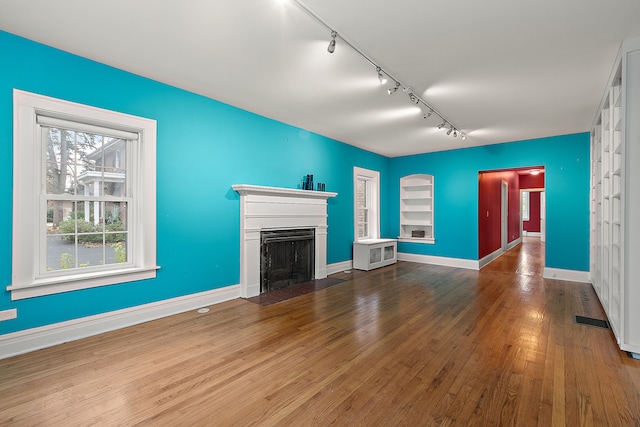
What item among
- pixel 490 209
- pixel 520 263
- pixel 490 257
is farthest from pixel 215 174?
pixel 520 263

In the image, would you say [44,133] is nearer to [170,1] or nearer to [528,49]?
[170,1]

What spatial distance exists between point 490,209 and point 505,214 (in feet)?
7.13

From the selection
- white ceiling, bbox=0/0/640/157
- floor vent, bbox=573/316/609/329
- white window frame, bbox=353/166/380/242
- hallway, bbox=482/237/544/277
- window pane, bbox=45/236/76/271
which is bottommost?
floor vent, bbox=573/316/609/329

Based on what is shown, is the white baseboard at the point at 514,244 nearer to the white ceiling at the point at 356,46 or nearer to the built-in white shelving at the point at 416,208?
the built-in white shelving at the point at 416,208

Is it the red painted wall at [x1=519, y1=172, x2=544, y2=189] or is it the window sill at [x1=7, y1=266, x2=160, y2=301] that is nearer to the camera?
the window sill at [x1=7, y1=266, x2=160, y2=301]

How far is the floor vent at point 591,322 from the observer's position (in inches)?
127

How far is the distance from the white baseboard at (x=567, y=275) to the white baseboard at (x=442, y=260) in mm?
1218

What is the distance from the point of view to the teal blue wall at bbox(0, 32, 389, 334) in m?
2.53

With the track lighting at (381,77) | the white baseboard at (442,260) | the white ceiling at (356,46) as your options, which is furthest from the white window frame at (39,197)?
the white baseboard at (442,260)

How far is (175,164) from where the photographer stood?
3.53 metres

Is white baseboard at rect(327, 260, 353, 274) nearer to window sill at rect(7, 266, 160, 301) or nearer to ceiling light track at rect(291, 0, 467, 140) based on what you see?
ceiling light track at rect(291, 0, 467, 140)

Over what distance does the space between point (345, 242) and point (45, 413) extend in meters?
5.02

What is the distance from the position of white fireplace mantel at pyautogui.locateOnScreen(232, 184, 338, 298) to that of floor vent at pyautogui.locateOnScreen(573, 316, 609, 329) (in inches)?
139

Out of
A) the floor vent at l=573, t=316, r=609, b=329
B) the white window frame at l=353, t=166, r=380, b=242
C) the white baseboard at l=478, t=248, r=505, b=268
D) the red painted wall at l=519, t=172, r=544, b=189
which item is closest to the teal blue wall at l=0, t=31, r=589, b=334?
the white window frame at l=353, t=166, r=380, b=242
